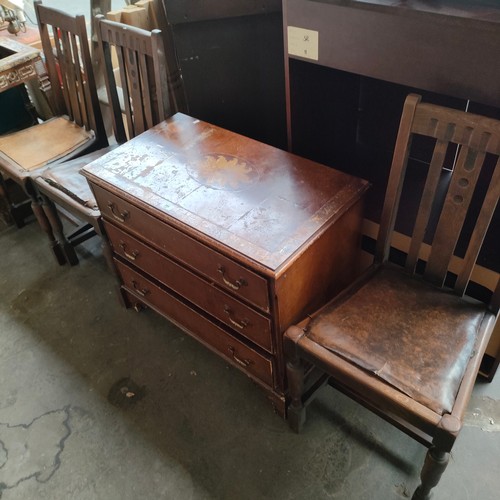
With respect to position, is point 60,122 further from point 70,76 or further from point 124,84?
point 124,84

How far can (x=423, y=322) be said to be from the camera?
4.28 feet

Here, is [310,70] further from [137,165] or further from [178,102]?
[178,102]

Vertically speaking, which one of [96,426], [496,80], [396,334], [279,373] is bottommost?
[96,426]

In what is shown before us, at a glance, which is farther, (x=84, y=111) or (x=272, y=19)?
(x=84, y=111)

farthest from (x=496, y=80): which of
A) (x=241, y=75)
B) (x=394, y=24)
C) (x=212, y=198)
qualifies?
(x=241, y=75)

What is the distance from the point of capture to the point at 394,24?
120 centimetres

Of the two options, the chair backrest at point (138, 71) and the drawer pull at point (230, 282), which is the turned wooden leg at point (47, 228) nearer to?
the chair backrest at point (138, 71)

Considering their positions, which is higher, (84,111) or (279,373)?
(84,111)

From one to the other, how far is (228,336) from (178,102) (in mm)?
1251

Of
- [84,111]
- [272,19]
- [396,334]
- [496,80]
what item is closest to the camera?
[496,80]

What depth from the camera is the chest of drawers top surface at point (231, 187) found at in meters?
1.31

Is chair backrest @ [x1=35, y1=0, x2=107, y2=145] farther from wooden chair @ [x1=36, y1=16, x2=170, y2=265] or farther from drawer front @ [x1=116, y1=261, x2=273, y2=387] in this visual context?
drawer front @ [x1=116, y1=261, x2=273, y2=387]

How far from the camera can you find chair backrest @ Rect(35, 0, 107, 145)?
2055mm

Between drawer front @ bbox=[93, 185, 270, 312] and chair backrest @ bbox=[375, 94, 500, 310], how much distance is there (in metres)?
0.45
